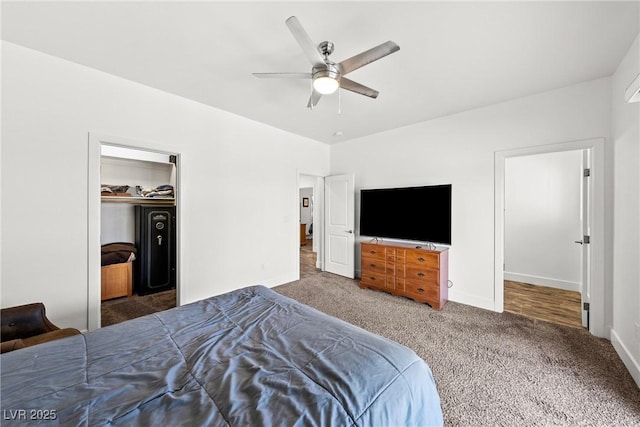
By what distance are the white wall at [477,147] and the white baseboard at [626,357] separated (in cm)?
102

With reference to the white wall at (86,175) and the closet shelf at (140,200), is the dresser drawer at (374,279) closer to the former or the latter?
the white wall at (86,175)

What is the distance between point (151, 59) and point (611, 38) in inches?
154

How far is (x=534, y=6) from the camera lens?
168 cm

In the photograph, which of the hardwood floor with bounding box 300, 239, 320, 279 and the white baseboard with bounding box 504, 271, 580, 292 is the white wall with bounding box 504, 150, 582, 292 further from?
the hardwood floor with bounding box 300, 239, 320, 279

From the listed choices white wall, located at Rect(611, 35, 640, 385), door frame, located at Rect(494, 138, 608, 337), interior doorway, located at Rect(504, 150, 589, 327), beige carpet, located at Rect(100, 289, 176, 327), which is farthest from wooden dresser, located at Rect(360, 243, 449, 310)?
beige carpet, located at Rect(100, 289, 176, 327)

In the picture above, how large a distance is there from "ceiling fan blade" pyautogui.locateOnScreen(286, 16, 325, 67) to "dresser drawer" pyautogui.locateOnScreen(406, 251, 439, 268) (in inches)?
105

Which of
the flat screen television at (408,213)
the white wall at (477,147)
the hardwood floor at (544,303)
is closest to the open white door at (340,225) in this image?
the flat screen television at (408,213)

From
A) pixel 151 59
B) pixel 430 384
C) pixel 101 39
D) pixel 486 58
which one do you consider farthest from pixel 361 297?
pixel 101 39

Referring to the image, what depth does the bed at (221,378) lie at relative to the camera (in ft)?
2.83

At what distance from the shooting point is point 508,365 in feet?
6.82

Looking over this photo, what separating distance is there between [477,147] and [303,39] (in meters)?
2.84

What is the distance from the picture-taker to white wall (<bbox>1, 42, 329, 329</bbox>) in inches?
84.0

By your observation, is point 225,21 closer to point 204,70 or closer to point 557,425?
point 204,70

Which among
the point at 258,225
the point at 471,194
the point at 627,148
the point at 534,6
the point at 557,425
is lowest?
the point at 557,425
